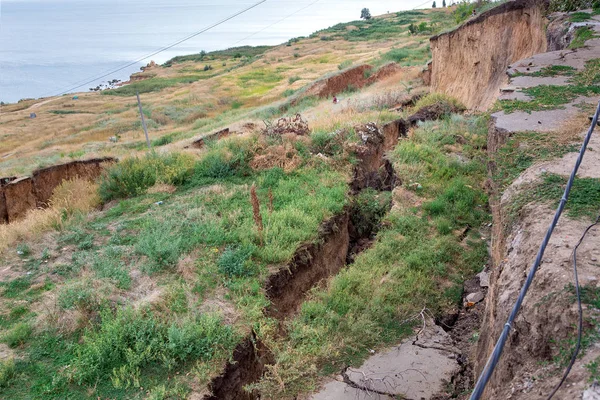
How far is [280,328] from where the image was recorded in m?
6.56

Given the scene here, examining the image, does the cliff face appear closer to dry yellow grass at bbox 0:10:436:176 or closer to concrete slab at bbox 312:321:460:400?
concrete slab at bbox 312:321:460:400

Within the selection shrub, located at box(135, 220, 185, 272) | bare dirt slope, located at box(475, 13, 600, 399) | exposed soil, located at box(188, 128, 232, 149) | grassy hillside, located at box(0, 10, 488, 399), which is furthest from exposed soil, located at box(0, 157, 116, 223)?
bare dirt slope, located at box(475, 13, 600, 399)

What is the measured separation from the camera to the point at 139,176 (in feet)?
35.5

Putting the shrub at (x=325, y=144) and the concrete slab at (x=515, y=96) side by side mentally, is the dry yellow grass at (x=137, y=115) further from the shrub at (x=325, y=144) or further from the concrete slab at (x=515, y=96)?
the concrete slab at (x=515, y=96)

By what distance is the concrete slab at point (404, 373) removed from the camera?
5.43 meters

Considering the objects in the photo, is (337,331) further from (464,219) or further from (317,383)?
(464,219)

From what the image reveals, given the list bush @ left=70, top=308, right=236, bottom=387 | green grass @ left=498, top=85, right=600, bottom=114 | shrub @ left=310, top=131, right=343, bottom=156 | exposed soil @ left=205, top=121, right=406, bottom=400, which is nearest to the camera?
bush @ left=70, top=308, right=236, bottom=387

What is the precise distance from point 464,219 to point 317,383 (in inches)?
212

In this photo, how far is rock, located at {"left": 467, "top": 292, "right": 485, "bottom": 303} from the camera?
7062 mm

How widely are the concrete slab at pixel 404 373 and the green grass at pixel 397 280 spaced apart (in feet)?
0.67

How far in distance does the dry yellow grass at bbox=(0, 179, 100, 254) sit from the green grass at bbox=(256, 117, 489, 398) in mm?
5690

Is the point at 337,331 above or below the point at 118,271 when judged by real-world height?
below

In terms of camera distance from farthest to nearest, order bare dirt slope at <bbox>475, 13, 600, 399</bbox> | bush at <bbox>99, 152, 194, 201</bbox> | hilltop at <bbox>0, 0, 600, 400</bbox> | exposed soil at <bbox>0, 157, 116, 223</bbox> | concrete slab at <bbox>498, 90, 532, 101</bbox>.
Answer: exposed soil at <bbox>0, 157, 116, 223</bbox>
bush at <bbox>99, 152, 194, 201</bbox>
concrete slab at <bbox>498, 90, 532, 101</bbox>
hilltop at <bbox>0, 0, 600, 400</bbox>
bare dirt slope at <bbox>475, 13, 600, 399</bbox>

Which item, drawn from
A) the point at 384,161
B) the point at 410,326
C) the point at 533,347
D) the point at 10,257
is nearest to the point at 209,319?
the point at 410,326
